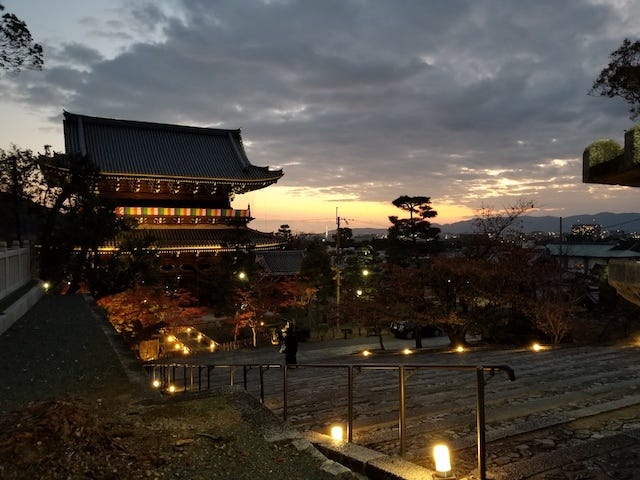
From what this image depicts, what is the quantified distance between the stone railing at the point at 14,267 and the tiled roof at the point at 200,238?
30.9 ft

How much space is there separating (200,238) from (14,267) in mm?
13737

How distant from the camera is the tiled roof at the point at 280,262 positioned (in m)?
28.9

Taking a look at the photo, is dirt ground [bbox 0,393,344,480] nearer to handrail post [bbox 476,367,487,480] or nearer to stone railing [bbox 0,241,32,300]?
handrail post [bbox 476,367,487,480]

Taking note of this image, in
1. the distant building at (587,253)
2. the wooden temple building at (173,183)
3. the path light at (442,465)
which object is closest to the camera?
the path light at (442,465)

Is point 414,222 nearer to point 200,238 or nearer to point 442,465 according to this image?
point 200,238

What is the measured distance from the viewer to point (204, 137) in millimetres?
32031

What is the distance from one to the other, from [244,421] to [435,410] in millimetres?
2521

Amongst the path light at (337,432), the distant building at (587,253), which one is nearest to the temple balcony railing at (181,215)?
the path light at (337,432)

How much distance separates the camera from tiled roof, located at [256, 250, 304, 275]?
28.9 meters

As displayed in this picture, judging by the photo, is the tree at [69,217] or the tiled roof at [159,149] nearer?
the tree at [69,217]

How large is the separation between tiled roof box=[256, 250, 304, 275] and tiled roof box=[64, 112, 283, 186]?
4971 mm

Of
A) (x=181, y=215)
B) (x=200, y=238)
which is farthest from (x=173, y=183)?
(x=200, y=238)

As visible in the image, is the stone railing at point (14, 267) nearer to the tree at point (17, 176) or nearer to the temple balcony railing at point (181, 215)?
the tree at point (17, 176)

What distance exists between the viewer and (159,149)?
29.5 m
